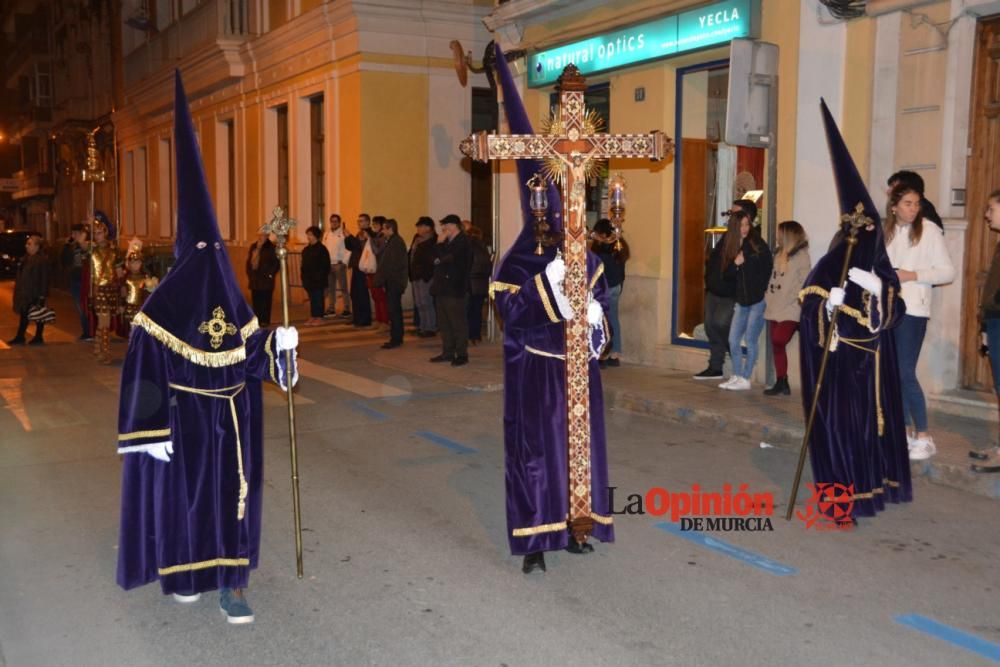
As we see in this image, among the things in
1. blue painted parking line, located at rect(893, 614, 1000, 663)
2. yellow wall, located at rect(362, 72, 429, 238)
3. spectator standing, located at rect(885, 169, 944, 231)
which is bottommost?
blue painted parking line, located at rect(893, 614, 1000, 663)

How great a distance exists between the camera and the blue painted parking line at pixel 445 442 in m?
8.64

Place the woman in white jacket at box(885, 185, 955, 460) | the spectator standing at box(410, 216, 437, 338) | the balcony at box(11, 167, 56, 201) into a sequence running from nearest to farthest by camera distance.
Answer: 1. the woman in white jacket at box(885, 185, 955, 460)
2. the spectator standing at box(410, 216, 437, 338)
3. the balcony at box(11, 167, 56, 201)

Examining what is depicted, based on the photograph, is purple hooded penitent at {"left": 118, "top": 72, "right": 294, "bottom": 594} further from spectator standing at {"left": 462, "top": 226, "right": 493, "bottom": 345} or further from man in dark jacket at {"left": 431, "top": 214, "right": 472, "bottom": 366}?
spectator standing at {"left": 462, "top": 226, "right": 493, "bottom": 345}

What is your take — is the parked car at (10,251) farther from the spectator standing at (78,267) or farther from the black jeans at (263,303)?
the black jeans at (263,303)

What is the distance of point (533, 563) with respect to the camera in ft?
18.4

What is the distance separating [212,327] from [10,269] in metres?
38.0

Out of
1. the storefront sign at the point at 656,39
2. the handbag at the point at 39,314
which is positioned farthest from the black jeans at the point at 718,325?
Result: the handbag at the point at 39,314

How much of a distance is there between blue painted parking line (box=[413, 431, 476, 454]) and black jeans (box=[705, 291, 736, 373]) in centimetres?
356

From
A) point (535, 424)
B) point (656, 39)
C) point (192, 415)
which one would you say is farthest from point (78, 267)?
point (535, 424)

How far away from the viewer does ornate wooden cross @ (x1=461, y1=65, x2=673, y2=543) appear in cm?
534

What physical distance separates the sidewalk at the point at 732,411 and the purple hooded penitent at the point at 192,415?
4.99 metres

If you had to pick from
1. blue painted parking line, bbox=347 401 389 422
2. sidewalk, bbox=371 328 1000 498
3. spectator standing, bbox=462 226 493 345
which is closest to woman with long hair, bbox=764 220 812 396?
sidewalk, bbox=371 328 1000 498

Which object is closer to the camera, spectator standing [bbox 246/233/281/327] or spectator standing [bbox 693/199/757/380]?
spectator standing [bbox 693/199/757/380]

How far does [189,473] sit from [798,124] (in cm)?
792
